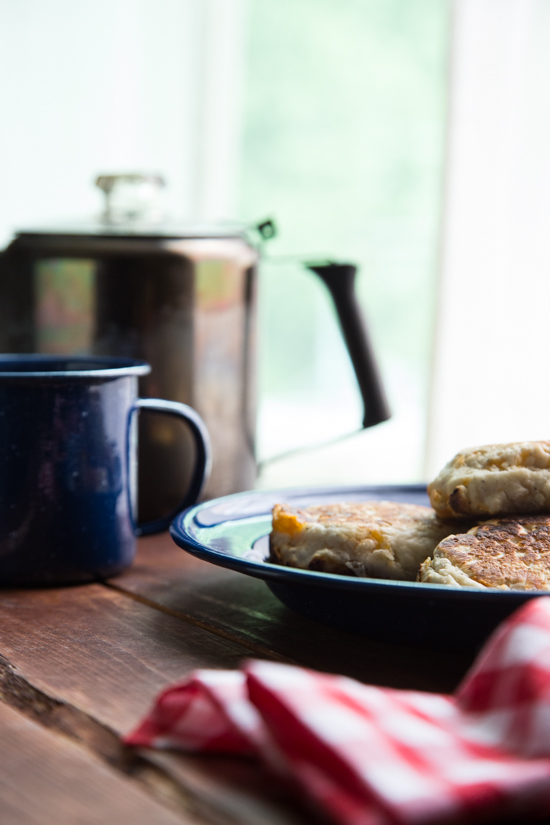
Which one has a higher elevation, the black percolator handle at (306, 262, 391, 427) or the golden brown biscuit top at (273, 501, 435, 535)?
the black percolator handle at (306, 262, 391, 427)

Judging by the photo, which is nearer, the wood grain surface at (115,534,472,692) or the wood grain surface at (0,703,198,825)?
the wood grain surface at (0,703,198,825)

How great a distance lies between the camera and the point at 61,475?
26.1 inches

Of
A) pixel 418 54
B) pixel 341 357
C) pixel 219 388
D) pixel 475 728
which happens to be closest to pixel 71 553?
pixel 219 388

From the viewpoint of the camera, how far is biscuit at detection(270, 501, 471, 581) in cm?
54

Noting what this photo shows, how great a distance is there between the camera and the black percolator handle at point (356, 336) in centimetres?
89

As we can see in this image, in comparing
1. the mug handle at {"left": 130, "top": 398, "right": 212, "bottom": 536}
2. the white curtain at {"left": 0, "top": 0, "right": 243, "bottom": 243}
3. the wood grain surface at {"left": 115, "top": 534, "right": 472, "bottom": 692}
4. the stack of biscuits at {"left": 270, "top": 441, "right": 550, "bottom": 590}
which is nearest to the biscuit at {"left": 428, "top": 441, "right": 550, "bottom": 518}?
the stack of biscuits at {"left": 270, "top": 441, "right": 550, "bottom": 590}

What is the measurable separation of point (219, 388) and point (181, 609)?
13.2 inches

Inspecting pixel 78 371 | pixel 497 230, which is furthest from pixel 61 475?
pixel 497 230

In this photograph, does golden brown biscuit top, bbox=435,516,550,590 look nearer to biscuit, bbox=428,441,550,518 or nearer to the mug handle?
biscuit, bbox=428,441,550,518

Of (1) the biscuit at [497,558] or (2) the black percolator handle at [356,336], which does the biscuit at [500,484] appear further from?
(2) the black percolator handle at [356,336]

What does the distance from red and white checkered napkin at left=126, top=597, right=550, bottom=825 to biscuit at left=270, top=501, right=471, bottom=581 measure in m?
0.16

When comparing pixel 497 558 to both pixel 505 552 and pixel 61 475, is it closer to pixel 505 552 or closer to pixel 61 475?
pixel 505 552

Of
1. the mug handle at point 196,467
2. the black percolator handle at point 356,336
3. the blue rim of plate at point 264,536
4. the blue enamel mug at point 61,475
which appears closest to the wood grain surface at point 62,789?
the blue rim of plate at point 264,536

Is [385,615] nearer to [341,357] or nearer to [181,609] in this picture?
[181,609]
